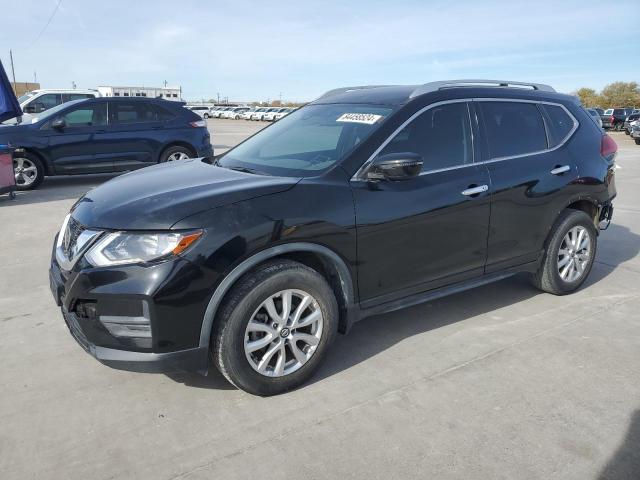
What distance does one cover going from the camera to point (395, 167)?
10.3 feet

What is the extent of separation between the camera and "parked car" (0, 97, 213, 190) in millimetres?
9453

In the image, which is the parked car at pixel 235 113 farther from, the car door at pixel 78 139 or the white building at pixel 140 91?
the car door at pixel 78 139

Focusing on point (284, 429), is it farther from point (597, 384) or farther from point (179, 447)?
point (597, 384)

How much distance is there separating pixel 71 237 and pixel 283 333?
1344 millimetres

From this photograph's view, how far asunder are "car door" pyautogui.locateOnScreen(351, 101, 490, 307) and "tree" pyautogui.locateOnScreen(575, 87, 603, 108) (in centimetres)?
7963

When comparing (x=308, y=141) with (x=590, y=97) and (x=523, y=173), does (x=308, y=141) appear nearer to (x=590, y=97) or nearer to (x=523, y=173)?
(x=523, y=173)

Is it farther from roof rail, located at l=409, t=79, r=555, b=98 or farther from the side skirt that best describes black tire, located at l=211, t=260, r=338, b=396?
roof rail, located at l=409, t=79, r=555, b=98

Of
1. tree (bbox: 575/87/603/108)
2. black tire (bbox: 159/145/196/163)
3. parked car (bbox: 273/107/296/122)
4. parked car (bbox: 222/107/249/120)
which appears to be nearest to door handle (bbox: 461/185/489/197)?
parked car (bbox: 273/107/296/122)

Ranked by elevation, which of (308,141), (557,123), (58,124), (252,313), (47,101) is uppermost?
(47,101)

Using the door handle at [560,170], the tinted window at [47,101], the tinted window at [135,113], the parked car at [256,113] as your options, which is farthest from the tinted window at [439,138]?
the parked car at [256,113]

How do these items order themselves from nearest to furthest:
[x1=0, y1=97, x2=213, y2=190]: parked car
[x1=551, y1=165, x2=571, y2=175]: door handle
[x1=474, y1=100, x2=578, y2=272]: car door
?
[x1=474, y1=100, x2=578, y2=272]: car door < [x1=551, y1=165, x2=571, y2=175]: door handle < [x1=0, y1=97, x2=213, y2=190]: parked car

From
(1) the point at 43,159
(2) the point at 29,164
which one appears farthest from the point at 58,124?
(2) the point at 29,164

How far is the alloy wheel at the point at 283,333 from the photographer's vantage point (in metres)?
2.91

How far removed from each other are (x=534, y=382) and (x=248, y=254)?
75.3 inches
